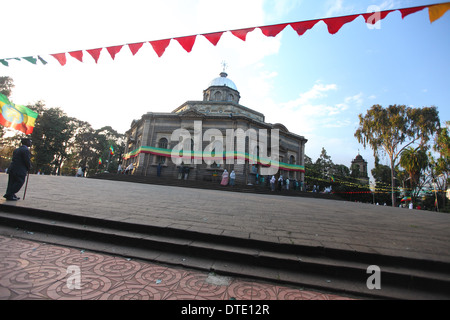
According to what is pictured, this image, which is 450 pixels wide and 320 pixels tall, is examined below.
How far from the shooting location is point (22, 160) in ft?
16.6

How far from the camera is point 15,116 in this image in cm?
573

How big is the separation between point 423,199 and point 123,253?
5086 centimetres

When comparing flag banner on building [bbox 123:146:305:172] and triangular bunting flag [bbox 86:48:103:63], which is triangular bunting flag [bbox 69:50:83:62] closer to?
triangular bunting flag [bbox 86:48:103:63]

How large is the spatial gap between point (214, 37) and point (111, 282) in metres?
5.07

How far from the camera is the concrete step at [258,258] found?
2279mm

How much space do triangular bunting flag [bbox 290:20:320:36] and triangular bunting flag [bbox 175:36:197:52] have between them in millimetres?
2330

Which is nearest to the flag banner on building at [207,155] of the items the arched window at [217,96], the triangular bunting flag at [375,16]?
the arched window at [217,96]

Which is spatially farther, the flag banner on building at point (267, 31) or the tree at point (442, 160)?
the tree at point (442, 160)

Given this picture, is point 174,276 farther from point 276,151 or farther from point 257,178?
point 276,151

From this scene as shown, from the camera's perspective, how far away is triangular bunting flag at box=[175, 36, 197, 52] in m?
4.82

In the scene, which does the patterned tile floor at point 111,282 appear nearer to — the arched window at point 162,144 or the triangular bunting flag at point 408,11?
the triangular bunting flag at point 408,11

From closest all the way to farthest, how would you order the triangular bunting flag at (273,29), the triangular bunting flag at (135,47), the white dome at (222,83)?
1. the triangular bunting flag at (273,29)
2. the triangular bunting flag at (135,47)
3. the white dome at (222,83)

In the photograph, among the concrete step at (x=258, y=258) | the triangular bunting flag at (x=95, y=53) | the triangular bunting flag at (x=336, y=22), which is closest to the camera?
the concrete step at (x=258, y=258)

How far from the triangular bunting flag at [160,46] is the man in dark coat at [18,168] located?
4.09 meters
